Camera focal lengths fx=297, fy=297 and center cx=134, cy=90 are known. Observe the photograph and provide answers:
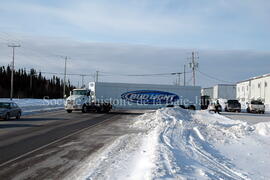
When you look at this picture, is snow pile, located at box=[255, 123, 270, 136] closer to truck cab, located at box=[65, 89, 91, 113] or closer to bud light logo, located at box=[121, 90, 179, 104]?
truck cab, located at box=[65, 89, 91, 113]

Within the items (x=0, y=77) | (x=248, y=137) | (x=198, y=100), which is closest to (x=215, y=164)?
(x=248, y=137)

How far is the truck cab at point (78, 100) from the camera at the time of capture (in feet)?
110

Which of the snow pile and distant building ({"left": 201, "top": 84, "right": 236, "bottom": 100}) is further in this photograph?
distant building ({"left": 201, "top": 84, "right": 236, "bottom": 100})

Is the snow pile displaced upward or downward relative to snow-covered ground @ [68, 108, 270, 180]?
upward

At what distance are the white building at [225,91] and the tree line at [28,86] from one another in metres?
50.4

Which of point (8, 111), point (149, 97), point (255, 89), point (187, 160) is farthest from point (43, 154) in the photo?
point (255, 89)

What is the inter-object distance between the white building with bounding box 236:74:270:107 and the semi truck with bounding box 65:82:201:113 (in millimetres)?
25228

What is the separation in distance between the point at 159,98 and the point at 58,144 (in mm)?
28612

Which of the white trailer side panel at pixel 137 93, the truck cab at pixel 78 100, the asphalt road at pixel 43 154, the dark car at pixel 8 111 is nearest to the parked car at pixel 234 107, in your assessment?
the white trailer side panel at pixel 137 93

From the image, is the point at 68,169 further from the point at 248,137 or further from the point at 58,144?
the point at 248,137

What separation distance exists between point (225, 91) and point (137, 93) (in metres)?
58.8

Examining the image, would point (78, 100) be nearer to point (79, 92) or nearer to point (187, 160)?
point (79, 92)

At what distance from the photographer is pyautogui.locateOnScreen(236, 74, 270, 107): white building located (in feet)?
200

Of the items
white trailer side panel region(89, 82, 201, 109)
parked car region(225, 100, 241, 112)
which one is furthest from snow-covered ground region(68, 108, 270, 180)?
parked car region(225, 100, 241, 112)
